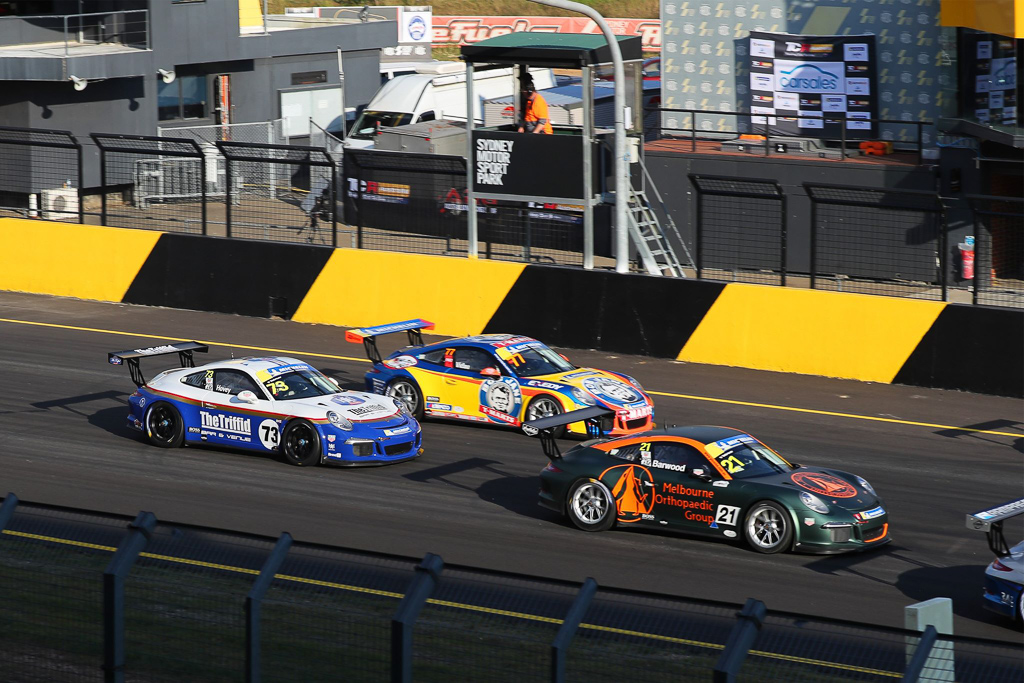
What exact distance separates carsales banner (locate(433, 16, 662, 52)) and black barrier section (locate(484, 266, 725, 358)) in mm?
37400

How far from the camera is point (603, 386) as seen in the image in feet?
53.0

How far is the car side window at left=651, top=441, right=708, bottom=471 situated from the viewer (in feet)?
41.0

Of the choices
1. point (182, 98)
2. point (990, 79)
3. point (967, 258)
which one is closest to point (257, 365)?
point (967, 258)

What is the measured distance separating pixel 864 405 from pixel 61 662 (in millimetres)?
12864

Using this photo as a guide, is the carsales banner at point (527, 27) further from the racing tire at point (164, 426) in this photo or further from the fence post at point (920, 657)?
the fence post at point (920, 657)

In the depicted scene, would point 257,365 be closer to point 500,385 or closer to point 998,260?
point 500,385

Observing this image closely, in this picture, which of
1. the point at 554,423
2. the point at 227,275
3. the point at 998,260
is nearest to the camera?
the point at 554,423

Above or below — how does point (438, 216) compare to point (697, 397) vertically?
above

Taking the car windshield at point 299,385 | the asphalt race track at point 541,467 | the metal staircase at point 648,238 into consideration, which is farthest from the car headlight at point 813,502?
the metal staircase at point 648,238

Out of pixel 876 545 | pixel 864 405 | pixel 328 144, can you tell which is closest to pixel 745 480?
pixel 876 545

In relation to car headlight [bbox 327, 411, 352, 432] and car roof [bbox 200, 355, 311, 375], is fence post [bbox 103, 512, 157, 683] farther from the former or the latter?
car roof [bbox 200, 355, 311, 375]

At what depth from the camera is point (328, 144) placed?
1430 inches

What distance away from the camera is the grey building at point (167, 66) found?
31359 mm

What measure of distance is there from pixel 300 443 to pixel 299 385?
2.66 feet
